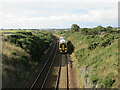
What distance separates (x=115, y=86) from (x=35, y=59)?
671 inches

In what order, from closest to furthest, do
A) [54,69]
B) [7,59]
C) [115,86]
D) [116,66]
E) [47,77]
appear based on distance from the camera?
1. [115,86]
2. [116,66]
3. [7,59]
4. [47,77]
5. [54,69]

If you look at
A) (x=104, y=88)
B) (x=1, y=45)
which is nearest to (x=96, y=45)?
(x=104, y=88)

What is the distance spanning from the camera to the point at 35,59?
27.6 m

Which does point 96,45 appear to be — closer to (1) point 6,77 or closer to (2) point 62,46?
(2) point 62,46

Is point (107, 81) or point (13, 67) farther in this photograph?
point (13, 67)

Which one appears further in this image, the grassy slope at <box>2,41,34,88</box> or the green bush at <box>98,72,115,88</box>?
the grassy slope at <box>2,41,34,88</box>

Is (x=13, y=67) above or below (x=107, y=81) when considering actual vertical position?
above

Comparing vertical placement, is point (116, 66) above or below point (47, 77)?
above

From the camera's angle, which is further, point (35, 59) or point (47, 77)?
point (35, 59)

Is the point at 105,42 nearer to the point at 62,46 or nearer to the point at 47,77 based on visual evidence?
the point at 47,77

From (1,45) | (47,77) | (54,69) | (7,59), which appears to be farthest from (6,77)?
(54,69)

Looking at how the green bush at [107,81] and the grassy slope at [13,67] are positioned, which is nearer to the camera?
the green bush at [107,81]

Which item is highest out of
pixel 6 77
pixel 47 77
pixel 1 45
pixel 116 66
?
pixel 1 45

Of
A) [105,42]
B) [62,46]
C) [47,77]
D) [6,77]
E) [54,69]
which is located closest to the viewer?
[6,77]
